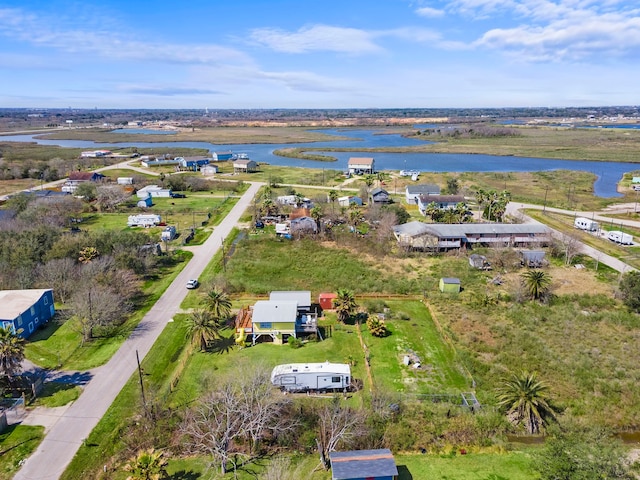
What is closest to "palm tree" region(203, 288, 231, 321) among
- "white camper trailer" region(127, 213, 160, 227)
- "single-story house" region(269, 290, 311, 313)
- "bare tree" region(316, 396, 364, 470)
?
"single-story house" region(269, 290, 311, 313)

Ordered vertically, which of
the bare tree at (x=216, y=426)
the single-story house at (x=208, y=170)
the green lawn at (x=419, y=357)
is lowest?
the green lawn at (x=419, y=357)

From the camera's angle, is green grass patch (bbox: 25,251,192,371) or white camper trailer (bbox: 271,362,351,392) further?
green grass patch (bbox: 25,251,192,371)

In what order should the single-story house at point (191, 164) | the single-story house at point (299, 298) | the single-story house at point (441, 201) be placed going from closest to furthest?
1. the single-story house at point (299, 298)
2. the single-story house at point (441, 201)
3. the single-story house at point (191, 164)

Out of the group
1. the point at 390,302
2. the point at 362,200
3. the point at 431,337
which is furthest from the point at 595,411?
the point at 362,200

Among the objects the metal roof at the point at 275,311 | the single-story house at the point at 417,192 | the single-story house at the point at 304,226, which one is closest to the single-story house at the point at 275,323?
the metal roof at the point at 275,311

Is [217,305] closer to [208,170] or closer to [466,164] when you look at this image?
[208,170]

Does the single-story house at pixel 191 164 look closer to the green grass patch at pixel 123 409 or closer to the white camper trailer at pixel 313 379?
the green grass patch at pixel 123 409

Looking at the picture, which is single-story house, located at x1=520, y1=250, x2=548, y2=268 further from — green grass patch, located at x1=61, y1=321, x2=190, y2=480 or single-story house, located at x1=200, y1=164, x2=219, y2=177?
single-story house, located at x1=200, y1=164, x2=219, y2=177
